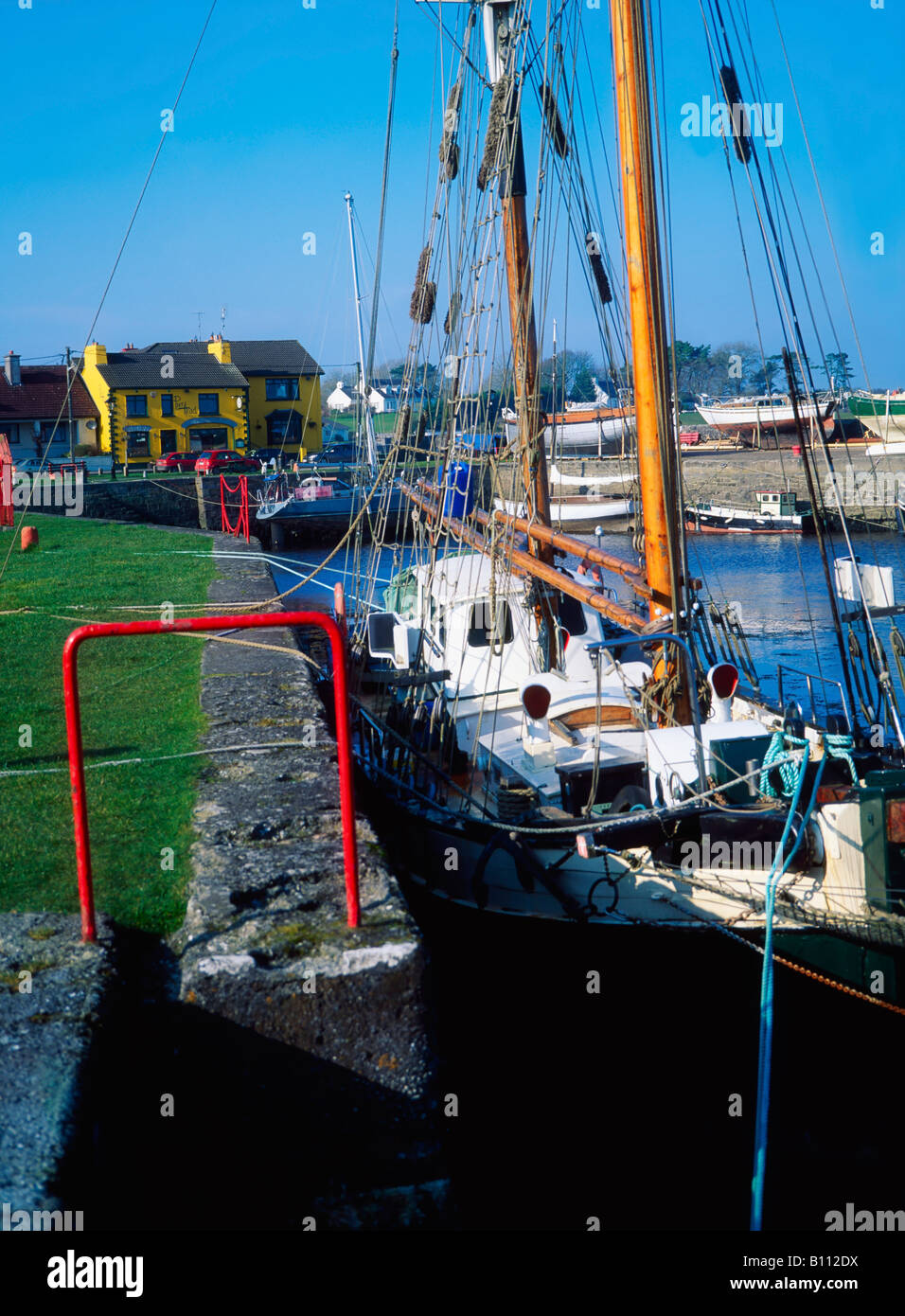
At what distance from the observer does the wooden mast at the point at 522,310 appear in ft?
37.3

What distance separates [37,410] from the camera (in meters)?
61.9

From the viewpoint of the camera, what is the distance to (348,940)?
13.4 feet

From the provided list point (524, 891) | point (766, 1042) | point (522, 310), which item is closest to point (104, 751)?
point (524, 891)

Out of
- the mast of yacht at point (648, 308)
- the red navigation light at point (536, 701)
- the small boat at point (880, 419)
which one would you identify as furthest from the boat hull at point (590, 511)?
the red navigation light at point (536, 701)

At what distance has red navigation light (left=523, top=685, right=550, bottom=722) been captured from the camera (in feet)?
26.4

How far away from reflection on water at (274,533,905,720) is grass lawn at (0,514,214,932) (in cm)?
338

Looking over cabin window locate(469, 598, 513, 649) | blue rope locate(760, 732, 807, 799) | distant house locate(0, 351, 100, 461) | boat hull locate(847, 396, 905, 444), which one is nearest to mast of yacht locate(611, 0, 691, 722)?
blue rope locate(760, 732, 807, 799)

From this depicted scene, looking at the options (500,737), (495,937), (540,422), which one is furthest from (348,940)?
(540,422)

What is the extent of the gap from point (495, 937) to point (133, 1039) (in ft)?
13.4

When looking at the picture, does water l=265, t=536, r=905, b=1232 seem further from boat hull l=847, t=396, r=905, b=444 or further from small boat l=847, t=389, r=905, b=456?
boat hull l=847, t=396, r=905, b=444

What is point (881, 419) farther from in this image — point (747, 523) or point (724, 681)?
point (724, 681)
